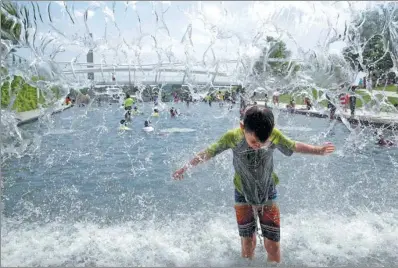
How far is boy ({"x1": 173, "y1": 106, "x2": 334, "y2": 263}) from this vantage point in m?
3.93

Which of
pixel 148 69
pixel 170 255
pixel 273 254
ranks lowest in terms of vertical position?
pixel 170 255

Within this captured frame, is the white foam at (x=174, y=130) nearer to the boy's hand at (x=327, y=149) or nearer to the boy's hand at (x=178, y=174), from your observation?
the boy's hand at (x=178, y=174)

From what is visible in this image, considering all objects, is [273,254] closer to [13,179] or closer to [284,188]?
[284,188]

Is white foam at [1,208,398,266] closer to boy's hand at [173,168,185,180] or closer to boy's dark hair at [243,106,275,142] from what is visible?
boy's hand at [173,168,185,180]

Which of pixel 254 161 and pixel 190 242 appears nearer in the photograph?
pixel 254 161

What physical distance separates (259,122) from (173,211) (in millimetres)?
3643

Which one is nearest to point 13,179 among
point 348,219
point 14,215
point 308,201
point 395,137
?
point 14,215

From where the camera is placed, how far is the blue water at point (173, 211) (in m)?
5.08

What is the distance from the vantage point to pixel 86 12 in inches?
303

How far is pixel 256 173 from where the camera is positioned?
13.0 feet

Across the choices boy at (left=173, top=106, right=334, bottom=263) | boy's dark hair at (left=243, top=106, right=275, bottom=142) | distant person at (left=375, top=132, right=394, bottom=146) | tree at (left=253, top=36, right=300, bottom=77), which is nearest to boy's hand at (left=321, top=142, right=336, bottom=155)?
boy at (left=173, top=106, right=334, bottom=263)

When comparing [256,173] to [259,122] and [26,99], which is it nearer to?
[259,122]

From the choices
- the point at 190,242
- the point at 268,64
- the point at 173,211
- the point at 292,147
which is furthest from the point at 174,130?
the point at 292,147

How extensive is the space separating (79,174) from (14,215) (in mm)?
3580
